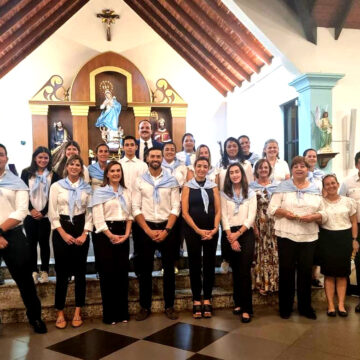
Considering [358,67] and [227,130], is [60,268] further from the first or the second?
[227,130]

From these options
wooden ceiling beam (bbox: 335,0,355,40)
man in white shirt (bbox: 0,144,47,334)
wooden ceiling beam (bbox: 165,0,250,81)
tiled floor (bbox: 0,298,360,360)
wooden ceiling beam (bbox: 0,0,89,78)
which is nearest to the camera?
tiled floor (bbox: 0,298,360,360)

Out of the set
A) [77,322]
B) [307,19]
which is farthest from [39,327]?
[307,19]

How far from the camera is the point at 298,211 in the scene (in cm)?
340

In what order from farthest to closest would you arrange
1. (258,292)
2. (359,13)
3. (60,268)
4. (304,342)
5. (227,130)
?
(227,130) → (359,13) → (258,292) → (60,268) → (304,342)

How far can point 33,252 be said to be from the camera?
12.1 ft

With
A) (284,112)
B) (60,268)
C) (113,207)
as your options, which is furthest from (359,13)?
A: (60,268)

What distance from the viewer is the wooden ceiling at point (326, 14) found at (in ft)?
17.8

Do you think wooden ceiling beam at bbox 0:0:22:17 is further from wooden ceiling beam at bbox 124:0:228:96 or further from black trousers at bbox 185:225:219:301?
black trousers at bbox 185:225:219:301

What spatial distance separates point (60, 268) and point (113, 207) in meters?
0.63

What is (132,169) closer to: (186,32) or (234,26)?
(234,26)

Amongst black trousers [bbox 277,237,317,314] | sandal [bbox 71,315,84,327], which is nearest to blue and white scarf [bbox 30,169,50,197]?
sandal [bbox 71,315,84,327]

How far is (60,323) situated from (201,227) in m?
1.40

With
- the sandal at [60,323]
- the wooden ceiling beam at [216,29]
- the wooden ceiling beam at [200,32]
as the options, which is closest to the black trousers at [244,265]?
the sandal at [60,323]

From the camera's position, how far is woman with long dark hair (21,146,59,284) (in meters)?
3.60
